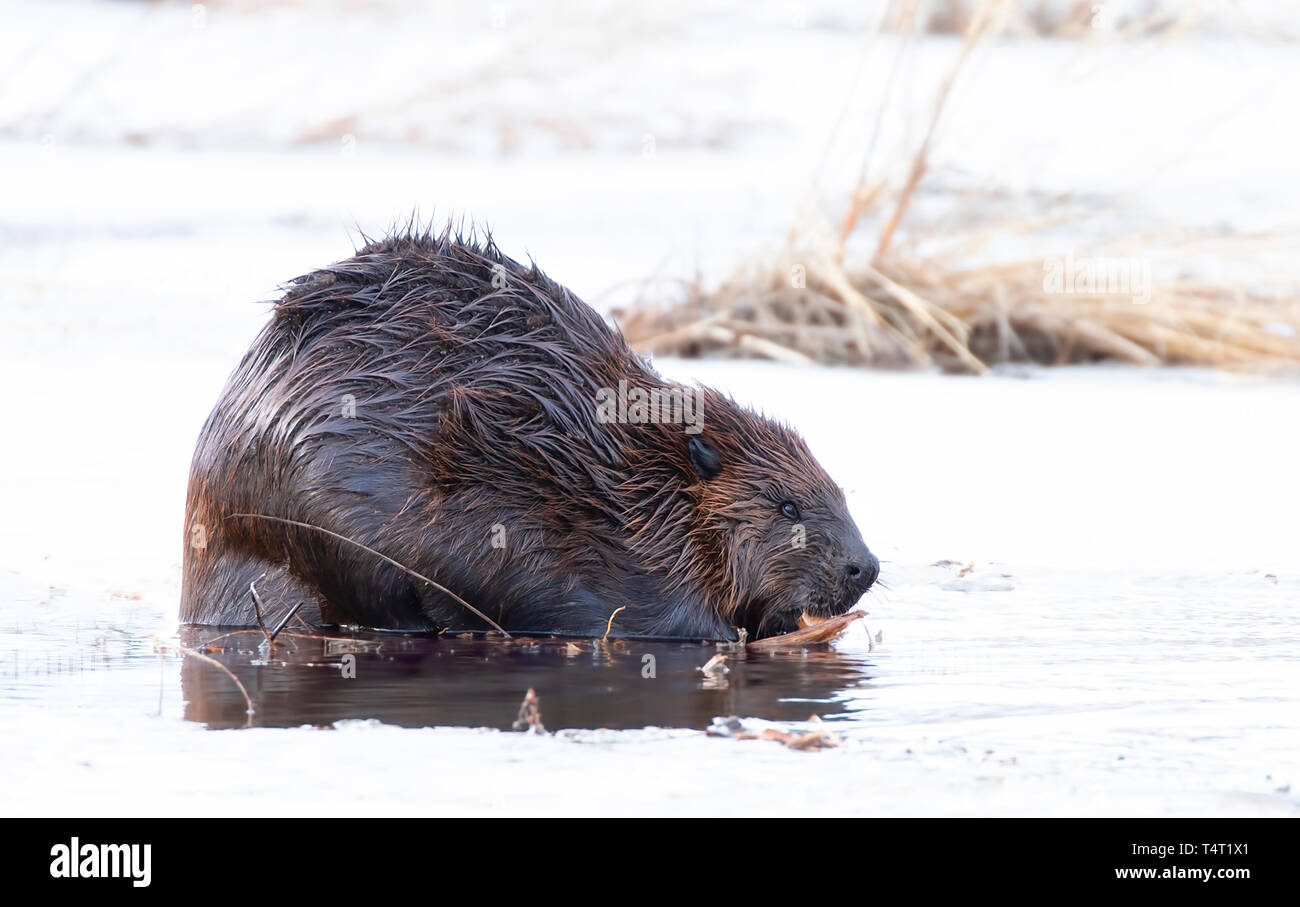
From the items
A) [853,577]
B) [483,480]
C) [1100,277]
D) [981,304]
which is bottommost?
[853,577]

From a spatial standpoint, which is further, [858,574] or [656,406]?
[656,406]

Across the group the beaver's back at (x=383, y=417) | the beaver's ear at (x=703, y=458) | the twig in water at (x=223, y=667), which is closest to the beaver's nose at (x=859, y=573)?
the beaver's ear at (x=703, y=458)

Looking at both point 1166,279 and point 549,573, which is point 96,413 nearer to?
point 549,573

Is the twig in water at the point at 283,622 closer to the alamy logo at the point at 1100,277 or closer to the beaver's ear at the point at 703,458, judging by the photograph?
the beaver's ear at the point at 703,458

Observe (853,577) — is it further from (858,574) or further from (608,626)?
(608,626)

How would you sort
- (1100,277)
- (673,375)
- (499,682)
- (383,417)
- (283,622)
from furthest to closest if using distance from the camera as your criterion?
(1100,277), (673,375), (383,417), (283,622), (499,682)

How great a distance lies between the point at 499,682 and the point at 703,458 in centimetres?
110

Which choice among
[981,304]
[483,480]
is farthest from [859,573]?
[981,304]

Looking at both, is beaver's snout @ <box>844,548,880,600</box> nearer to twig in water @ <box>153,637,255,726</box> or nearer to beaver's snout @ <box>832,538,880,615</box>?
beaver's snout @ <box>832,538,880,615</box>

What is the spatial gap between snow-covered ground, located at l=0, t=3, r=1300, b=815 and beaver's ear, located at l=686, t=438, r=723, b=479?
64cm

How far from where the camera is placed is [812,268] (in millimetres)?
8078

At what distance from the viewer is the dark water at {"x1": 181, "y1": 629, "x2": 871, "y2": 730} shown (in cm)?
352

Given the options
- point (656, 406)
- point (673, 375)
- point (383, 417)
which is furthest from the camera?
point (673, 375)

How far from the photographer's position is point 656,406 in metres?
4.75
